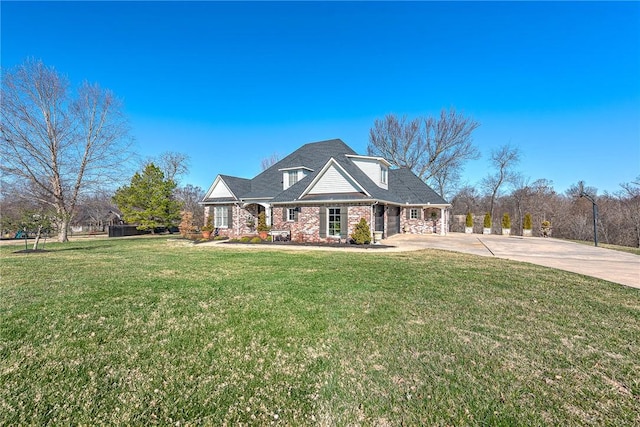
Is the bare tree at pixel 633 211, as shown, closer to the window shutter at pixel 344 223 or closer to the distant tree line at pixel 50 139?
the window shutter at pixel 344 223

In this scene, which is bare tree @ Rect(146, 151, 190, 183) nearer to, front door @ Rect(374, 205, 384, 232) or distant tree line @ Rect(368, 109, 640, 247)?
distant tree line @ Rect(368, 109, 640, 247)

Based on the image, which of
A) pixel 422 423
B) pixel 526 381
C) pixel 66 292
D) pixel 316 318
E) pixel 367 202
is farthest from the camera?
pixel 367 202

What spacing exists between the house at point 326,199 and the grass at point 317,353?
31.6 feet

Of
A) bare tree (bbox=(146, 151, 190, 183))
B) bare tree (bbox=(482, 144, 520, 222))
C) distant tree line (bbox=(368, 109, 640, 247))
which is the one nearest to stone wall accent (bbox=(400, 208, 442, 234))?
distant tree line (bbox=(368, 109, 640, 247))

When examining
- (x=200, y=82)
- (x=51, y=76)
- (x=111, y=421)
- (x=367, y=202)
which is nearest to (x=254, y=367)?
(x=111, y=421)

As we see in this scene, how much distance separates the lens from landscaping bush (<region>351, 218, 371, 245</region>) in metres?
14.3

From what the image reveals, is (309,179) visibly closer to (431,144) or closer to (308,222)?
(308,222)

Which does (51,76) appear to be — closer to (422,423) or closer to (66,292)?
(66,292)

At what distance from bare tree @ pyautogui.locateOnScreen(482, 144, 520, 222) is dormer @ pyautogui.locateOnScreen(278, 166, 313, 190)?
2310cm

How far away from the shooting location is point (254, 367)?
3000 millimetres

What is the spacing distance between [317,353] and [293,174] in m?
17.2

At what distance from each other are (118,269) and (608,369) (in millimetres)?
9710

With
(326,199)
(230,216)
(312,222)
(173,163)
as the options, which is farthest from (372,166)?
(173,163)

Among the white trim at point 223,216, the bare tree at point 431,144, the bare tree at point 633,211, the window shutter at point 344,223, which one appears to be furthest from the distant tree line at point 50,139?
the bare tree at point 633,211
